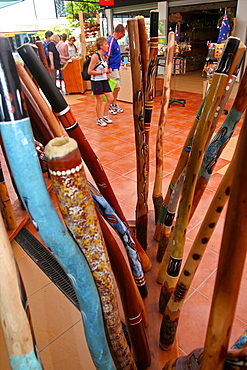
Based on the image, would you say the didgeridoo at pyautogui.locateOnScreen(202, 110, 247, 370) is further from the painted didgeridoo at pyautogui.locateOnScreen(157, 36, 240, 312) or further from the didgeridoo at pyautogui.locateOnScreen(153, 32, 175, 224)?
the didgeridoo at pyautogui.locateOnScreen(153, 32, 175, 224)

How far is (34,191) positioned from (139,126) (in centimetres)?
56

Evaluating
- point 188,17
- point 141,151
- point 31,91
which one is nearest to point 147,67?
point 141,151

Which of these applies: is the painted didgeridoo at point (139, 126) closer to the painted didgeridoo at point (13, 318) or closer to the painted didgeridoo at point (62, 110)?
the painted didgeridoo at point (62, 110)

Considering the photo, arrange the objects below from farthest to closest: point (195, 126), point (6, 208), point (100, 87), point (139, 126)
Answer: point (100, 87)
point (6, 208)
point (139, 126)
point (195, 126)

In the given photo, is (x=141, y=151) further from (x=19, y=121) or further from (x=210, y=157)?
(x=19, y=121)

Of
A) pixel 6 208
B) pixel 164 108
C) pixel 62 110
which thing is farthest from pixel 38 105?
pixel 6 208

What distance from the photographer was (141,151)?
0.88m

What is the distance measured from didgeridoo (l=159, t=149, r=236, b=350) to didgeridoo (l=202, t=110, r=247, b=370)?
12 centimetres

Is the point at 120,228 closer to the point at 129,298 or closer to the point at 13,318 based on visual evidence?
the point at 129,298

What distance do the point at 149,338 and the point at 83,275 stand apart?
531 millimetres

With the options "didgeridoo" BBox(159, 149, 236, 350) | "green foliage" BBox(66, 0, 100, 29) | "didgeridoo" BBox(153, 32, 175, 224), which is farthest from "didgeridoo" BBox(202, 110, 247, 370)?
"green foliage" BBox(66, 0, 100, 29)

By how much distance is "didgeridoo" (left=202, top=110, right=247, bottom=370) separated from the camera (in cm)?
26

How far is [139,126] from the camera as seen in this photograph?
0.85 m

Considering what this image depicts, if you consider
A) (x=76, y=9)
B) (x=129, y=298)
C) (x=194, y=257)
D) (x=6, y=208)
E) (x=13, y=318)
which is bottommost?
(x=6, y=208)
